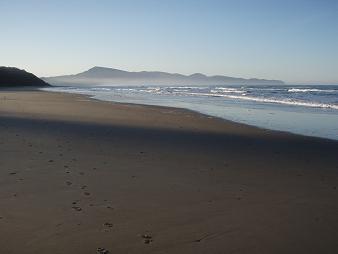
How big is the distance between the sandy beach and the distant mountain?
82.6 meters

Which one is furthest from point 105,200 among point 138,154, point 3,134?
point 3,134

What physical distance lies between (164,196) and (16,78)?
96896 mm

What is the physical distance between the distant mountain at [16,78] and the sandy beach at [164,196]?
271 ft

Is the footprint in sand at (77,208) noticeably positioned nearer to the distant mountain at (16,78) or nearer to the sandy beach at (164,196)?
the sandy beach at (164,196)

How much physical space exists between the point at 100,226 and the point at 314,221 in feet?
8.82

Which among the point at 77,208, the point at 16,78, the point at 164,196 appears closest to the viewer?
the point at 77,208

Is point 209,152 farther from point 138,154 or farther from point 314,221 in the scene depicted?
point 314,221

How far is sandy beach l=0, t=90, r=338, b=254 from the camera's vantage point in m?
4.80

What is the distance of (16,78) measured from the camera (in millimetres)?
96688

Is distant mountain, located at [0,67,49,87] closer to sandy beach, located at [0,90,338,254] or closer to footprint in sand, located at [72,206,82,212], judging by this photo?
sandy beach, located at [0,90,338,254]

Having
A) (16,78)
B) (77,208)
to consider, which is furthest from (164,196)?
(16,78)

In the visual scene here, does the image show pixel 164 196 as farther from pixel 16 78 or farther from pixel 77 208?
pixel 16 78

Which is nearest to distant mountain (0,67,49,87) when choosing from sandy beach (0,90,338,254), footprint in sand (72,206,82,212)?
sandy beach (0,90,338,254)

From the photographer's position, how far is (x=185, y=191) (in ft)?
22.5
